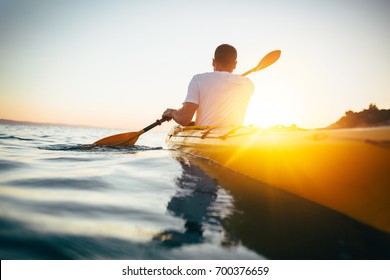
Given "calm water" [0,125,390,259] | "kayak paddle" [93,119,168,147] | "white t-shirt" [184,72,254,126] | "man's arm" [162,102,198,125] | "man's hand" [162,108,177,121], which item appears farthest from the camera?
"kayak paddle" [93,119,168,147]

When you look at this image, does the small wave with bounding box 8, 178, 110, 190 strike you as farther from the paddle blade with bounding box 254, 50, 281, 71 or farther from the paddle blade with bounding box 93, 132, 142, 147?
the paddle blade with bounding box 254, 50, 281, 71

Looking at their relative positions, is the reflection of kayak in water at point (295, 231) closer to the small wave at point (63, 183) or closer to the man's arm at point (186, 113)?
the small wave at point (63, 183)

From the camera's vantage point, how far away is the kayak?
1.77m

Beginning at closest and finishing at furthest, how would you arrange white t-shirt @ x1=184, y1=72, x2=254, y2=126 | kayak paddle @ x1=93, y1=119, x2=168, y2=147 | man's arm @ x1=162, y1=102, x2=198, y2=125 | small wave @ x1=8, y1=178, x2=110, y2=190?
small wave @ x1=8, y1=178, x2=110, y2=190 → white t-shirt @ x1=184, y1=72, x2=254, y2=126 → man's arm @ x1=162, y1=102, x2=198, y2=125 → kayak paddle @ x1=93, y1=119, x2=168, y2=147

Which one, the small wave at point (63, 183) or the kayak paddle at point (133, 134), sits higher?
the kayak paddle at point (133, 134)

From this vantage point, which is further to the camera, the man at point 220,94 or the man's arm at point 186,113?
the man's arm at point 186,113

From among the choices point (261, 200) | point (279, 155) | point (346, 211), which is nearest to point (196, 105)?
point (279, 155)

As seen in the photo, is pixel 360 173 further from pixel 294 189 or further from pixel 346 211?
pixel 294 189

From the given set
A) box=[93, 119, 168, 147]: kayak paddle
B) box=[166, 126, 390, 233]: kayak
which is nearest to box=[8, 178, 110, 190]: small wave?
box=[166, 126, 390, 233]: kayak

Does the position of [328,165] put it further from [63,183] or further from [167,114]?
[167,114]

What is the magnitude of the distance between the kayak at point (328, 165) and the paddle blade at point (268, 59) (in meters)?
3.97

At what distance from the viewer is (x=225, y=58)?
15.3 feet

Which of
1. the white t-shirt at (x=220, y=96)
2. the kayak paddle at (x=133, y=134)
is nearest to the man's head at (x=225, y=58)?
the white t-shirt at (x=220, y=96)

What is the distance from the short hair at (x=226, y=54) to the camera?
463cm
